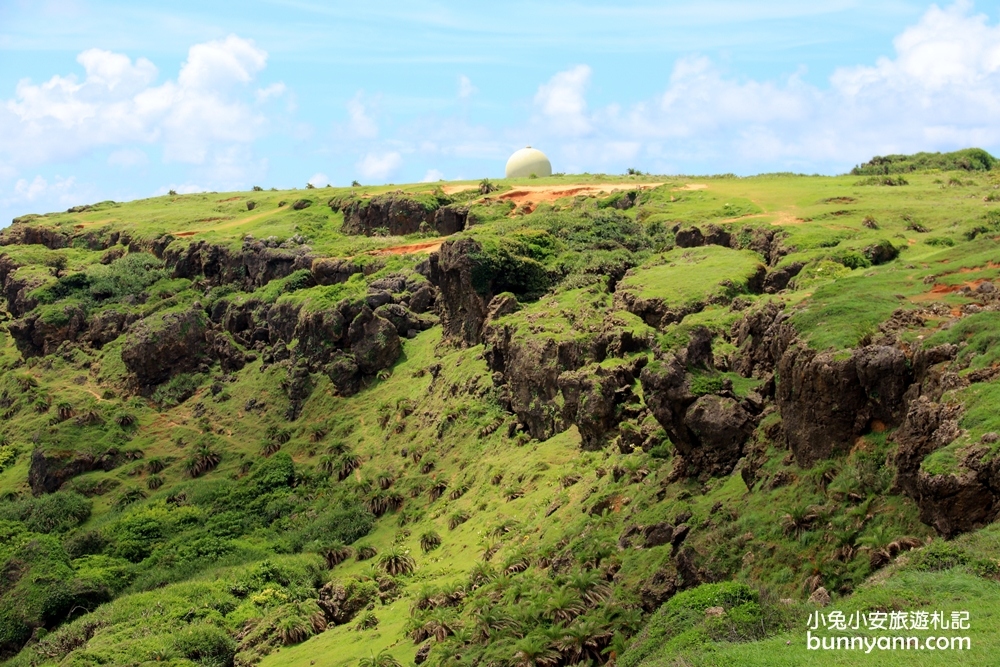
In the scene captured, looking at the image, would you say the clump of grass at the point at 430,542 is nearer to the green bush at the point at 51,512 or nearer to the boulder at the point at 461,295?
the boulder at the point at 461,295

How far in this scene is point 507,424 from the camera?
5531cm

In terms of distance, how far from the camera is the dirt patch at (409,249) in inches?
3228

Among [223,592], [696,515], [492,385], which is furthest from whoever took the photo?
[492,385]

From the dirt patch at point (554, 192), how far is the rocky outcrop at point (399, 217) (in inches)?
217

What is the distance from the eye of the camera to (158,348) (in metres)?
81.6

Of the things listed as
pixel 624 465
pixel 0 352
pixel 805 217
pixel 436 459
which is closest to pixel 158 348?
pixel 0 352

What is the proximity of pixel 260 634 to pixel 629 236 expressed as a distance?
32659 mm

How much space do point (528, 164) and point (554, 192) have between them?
19.2 meters

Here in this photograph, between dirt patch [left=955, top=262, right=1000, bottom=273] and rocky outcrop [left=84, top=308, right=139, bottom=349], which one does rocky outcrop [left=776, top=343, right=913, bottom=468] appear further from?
rocky outcrop [left=84, top=308, right=139, bottom=349]

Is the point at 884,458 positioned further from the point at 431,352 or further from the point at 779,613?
the point at 431,352

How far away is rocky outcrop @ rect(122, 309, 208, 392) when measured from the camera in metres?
81.6

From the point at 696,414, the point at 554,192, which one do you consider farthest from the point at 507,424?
the point at 554,192

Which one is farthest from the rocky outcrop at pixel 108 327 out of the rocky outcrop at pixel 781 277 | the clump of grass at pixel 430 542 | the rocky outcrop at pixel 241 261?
the rocky outcrop at pixel 781 277

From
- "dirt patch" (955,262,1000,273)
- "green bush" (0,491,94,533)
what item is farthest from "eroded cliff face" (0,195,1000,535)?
"dirt patch" (955,262,1000,273)
